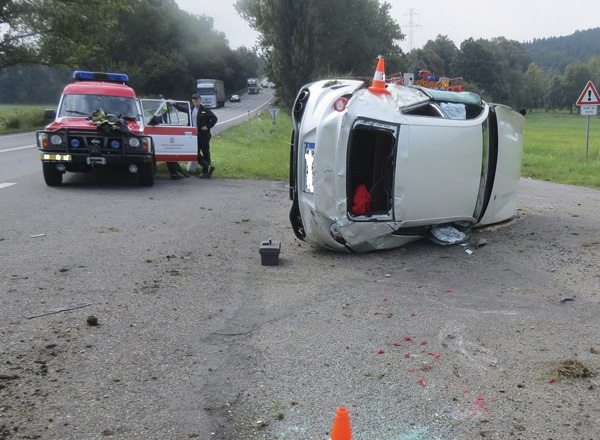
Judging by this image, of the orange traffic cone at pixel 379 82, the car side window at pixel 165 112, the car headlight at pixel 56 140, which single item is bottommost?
the car headlight at pixel 56 140

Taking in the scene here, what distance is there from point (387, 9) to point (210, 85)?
23.4 meters

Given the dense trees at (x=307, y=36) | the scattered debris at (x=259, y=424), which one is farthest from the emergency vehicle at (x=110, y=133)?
the dense trees at (x=307, y=36)

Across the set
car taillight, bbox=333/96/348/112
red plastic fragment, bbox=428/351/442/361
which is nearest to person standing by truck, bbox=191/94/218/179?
car taillight, bbox=333/96/348/112

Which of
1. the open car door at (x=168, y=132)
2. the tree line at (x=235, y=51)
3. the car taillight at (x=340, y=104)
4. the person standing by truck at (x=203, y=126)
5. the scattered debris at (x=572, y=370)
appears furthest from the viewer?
the tree line at (x=235, y=51)

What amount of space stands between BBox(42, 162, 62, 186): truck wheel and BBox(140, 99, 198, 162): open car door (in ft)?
7.04

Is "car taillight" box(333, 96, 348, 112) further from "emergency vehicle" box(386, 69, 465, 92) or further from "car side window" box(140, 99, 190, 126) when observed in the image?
"car side window" box(140, 99, 190, 126)

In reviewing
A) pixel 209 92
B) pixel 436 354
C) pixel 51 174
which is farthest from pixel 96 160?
pixel 209 92

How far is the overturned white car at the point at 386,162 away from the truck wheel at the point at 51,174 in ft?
21.6

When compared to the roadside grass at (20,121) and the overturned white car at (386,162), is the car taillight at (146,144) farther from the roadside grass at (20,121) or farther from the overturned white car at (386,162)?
the roadside grass at (20,121)

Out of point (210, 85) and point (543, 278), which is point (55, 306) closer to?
point (543, 278)

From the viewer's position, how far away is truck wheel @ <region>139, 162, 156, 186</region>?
12.9 metres

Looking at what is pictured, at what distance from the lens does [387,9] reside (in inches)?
2891

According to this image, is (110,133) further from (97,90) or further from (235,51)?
(235,51)

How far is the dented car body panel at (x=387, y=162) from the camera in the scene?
7.27 metres
